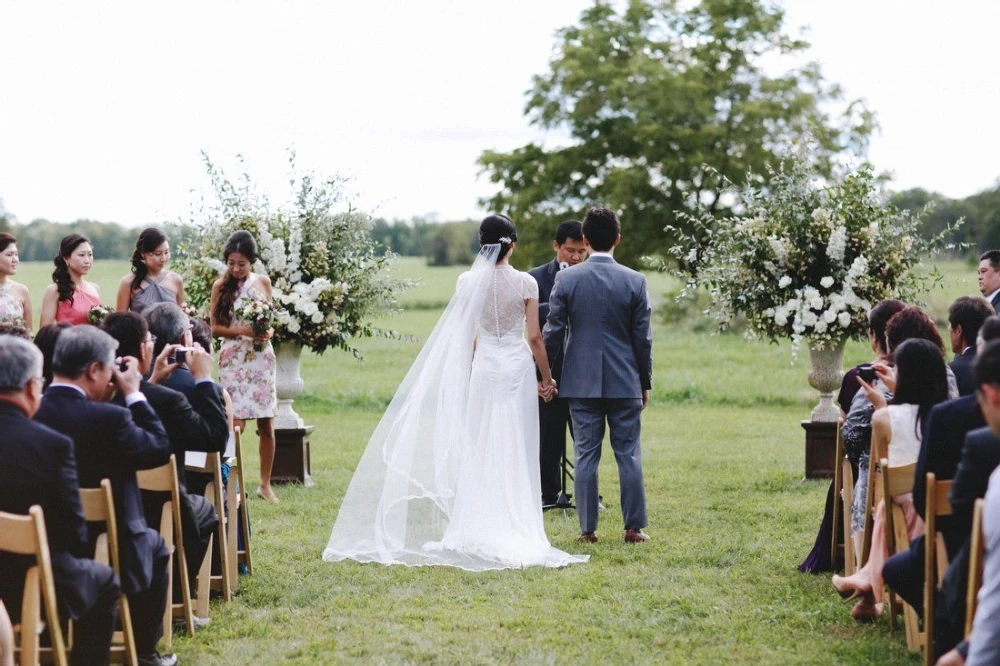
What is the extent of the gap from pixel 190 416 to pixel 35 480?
4.00 feet

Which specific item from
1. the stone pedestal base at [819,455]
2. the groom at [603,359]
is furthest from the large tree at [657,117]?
the groom at [603,359]

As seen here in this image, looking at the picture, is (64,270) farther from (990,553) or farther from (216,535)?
(990,553)

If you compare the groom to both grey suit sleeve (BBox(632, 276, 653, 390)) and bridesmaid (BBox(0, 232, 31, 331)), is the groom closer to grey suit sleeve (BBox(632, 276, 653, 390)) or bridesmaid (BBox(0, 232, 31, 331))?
grey suit sleeve (BBox(632, 276, 653, 390))

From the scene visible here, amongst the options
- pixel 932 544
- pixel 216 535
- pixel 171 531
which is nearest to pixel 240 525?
pixel 216 535

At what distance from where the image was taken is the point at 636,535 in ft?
25.1

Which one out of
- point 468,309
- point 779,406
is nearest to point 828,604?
point 468,309

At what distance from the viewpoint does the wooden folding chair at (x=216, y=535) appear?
5680 millimetres

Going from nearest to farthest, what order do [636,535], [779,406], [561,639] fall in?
[561,639]
[636,535]
[779,406]

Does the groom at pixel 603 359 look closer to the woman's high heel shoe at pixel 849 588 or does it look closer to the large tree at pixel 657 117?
the woman's high heel shoe at pixel 849 588

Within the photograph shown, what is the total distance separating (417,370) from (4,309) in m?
3.11

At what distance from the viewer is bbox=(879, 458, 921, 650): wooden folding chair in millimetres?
4906

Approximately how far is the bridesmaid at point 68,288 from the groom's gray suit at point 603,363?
3495 mm

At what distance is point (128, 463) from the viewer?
459cm

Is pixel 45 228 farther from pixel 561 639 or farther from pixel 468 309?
pixel 561 639
